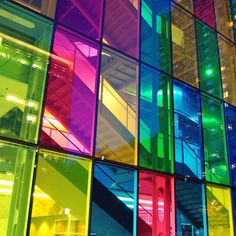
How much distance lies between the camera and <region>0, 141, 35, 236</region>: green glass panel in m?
4.93

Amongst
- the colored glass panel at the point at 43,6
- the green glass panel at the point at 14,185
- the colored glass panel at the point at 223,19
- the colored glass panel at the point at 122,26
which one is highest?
the colored glass panel at the point at 223,19

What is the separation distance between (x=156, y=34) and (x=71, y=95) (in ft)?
10.8

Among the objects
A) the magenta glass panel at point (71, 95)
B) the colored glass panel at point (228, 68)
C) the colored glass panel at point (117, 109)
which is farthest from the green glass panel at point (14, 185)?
the colored glass panel at point (228, 68)

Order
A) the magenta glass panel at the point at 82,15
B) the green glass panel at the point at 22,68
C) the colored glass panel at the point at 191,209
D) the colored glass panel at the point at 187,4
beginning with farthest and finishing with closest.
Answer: the colored glass panel at the point at 187,4, the colored glass panel at the point at 191,209, the magenta glass panel at the point at 82,15, the green glass panel at the point at 22,68

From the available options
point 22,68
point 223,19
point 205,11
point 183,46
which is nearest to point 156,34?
point 183,46

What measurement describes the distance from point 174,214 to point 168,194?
0.45 metres

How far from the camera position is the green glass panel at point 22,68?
5387 millimetres

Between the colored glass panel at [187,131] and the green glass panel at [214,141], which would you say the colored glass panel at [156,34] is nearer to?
the colored glass panel at [187,131]

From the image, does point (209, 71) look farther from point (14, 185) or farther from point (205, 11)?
point (14, 185)

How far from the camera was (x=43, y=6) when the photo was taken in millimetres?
6328

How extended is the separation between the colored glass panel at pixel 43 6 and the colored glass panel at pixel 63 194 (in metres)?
2.68

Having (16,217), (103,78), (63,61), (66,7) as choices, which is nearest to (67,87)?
(63,61)

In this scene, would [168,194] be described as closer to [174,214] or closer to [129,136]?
[174,214]

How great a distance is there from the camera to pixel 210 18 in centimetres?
1048
